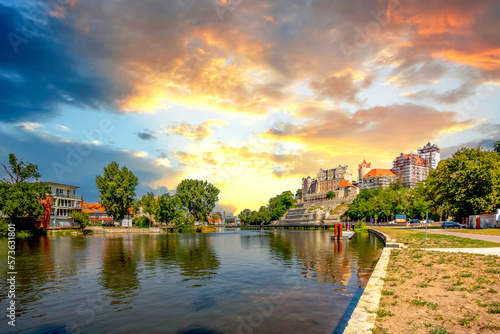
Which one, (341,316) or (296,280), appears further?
(296,280)

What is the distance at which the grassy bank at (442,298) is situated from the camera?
8453 mm

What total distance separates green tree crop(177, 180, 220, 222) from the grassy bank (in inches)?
4744

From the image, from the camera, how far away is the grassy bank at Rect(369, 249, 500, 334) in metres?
8.45

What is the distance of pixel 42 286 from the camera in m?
17.8

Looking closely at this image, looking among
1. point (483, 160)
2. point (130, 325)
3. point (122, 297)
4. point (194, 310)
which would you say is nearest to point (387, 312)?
point (194, 310)

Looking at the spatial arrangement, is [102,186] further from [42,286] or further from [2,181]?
[42,286]

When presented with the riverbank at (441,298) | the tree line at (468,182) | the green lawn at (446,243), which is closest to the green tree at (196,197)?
the tree line at (468,182)

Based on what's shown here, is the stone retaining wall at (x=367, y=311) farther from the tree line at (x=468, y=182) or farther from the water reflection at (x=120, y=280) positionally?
the tree line at (x=468, y=182)

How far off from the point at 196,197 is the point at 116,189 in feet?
137

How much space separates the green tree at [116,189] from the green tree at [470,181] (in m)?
92.0

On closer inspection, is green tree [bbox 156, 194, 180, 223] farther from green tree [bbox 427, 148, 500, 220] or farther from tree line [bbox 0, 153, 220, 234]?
green tree [bbox 427, 148, 500, 220]

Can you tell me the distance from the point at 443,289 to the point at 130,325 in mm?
12464

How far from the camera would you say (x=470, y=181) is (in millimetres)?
69812

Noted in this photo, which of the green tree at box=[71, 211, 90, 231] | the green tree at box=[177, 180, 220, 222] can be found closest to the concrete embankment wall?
the green tree at box=[71, 211, 90, 231]
